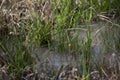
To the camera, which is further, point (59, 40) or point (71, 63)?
point (59, 40)

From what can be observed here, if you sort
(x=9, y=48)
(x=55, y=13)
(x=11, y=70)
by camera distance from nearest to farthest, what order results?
1. (x=11, y=70)
2. (x=9, y=48)
3. (x=55, y=13)

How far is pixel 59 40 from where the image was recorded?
255cm

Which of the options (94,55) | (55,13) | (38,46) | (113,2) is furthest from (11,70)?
(113,2)

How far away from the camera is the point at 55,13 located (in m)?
2.87

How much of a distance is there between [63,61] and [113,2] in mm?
784

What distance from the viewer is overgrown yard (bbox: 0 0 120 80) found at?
228cm

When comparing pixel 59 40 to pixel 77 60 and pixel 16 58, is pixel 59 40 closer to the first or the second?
pixel 77 60

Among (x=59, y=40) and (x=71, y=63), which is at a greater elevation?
(x=59, y=40)

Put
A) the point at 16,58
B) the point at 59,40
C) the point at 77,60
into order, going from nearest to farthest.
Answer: the point at 16,58 → the point at 77,60 → the point at 59,40

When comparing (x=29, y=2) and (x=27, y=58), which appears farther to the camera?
(x=29, y=2)

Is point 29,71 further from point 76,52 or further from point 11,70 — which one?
point 76,52

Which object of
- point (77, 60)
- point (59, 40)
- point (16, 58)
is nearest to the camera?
point (16, 58)

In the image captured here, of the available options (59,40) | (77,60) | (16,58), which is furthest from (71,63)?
(16,58)

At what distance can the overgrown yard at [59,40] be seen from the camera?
2.28 m
